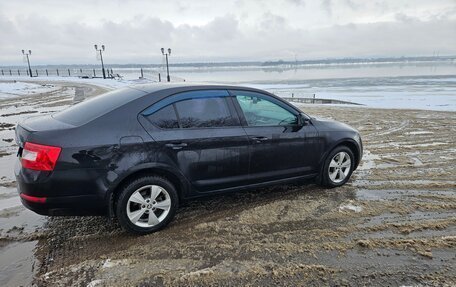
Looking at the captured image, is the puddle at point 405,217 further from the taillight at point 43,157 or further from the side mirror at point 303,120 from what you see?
the taillight at point 43,157

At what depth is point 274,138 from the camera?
434 centimetres

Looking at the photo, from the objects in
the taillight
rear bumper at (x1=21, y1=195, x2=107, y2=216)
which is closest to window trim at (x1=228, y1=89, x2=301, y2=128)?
rear bumper at (x1=21, y1=195, x2=107, y2=216)

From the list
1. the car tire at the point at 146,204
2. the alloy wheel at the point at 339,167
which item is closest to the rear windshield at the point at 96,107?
the car tire at the point at 146,204

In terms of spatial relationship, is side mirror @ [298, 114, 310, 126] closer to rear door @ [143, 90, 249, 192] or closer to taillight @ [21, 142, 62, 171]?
rear door @ [143, 90, 249, 192]

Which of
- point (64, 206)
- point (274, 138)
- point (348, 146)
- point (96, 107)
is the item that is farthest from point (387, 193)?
point (64, 206)

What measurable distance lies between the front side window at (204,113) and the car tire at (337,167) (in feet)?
5.60

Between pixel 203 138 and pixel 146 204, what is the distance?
96cm

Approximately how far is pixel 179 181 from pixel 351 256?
196cm

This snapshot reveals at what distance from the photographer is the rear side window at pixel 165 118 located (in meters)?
3.66

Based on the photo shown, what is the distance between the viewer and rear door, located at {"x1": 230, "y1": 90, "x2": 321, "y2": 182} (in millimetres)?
4246

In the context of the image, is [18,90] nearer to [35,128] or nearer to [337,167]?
[35,128]

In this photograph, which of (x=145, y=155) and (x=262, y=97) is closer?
(x=145, y=155)

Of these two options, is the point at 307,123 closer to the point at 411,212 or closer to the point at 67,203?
the point at 411,212

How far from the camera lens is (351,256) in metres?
Result: 3.27
